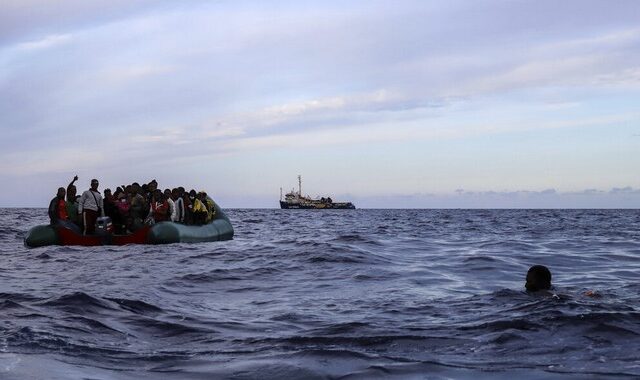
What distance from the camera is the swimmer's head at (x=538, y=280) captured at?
9.23m

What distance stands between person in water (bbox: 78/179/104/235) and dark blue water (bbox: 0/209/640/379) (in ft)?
12.3

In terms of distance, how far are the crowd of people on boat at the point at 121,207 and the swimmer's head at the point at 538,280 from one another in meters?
12.0

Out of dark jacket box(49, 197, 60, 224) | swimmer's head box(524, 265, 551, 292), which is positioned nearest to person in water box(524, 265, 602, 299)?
swimmer's head box(524, 265, 551, 292)

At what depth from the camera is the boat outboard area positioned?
18.5 meters

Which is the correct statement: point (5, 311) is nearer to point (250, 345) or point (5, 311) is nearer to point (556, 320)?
point (250, 345)

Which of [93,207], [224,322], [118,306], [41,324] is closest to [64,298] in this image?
[118,306]

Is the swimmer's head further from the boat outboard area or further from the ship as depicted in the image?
the ship

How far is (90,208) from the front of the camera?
60.3 ft

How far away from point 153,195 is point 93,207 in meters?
2.22

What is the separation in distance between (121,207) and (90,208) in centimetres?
119

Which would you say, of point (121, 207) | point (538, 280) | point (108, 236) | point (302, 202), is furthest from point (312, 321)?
point (302, 202)

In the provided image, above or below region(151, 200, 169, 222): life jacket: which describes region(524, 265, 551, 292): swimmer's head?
below

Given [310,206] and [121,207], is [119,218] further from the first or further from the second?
[310,206]

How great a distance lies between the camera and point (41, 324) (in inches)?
278
